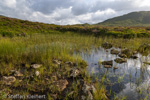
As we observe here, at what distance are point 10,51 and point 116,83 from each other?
6819mm

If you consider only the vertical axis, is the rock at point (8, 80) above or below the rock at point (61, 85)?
above

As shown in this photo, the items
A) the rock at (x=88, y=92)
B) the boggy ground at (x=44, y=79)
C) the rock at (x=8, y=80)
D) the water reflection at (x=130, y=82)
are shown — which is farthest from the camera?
the rock at (x=8, y=80)

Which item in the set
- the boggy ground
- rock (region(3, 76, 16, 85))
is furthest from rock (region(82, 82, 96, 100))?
rock (region(3, 76, 16, 85))

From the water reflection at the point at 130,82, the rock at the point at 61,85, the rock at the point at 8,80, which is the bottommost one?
the water reflection at the point at 130,82

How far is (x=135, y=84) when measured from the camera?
164 inches

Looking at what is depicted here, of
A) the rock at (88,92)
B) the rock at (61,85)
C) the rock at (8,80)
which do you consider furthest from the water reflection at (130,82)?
the rock at (8,80)

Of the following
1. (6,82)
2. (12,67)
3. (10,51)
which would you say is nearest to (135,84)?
(6,82)

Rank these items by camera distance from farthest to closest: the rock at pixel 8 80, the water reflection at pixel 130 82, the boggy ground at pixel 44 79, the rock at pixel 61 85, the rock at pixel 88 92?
A: the rock at pixel 8 80 < the rock at pixel 61 85 < the water reflection at pixel 130 82 < the boggy ground at pixel 44 79 < the rock at pixel 88 92

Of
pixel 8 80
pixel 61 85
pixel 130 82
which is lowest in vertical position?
pixel 130 82

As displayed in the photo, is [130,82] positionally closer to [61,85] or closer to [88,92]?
[88,92]

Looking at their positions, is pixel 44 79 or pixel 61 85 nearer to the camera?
pixel 61 85

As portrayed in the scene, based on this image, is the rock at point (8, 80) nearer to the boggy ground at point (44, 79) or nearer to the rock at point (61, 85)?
the boggy ground at point (44, 79)

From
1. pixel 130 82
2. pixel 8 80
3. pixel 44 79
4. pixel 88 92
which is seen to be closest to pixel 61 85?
pixel 44 79

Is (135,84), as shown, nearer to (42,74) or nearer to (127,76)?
(127,76)
